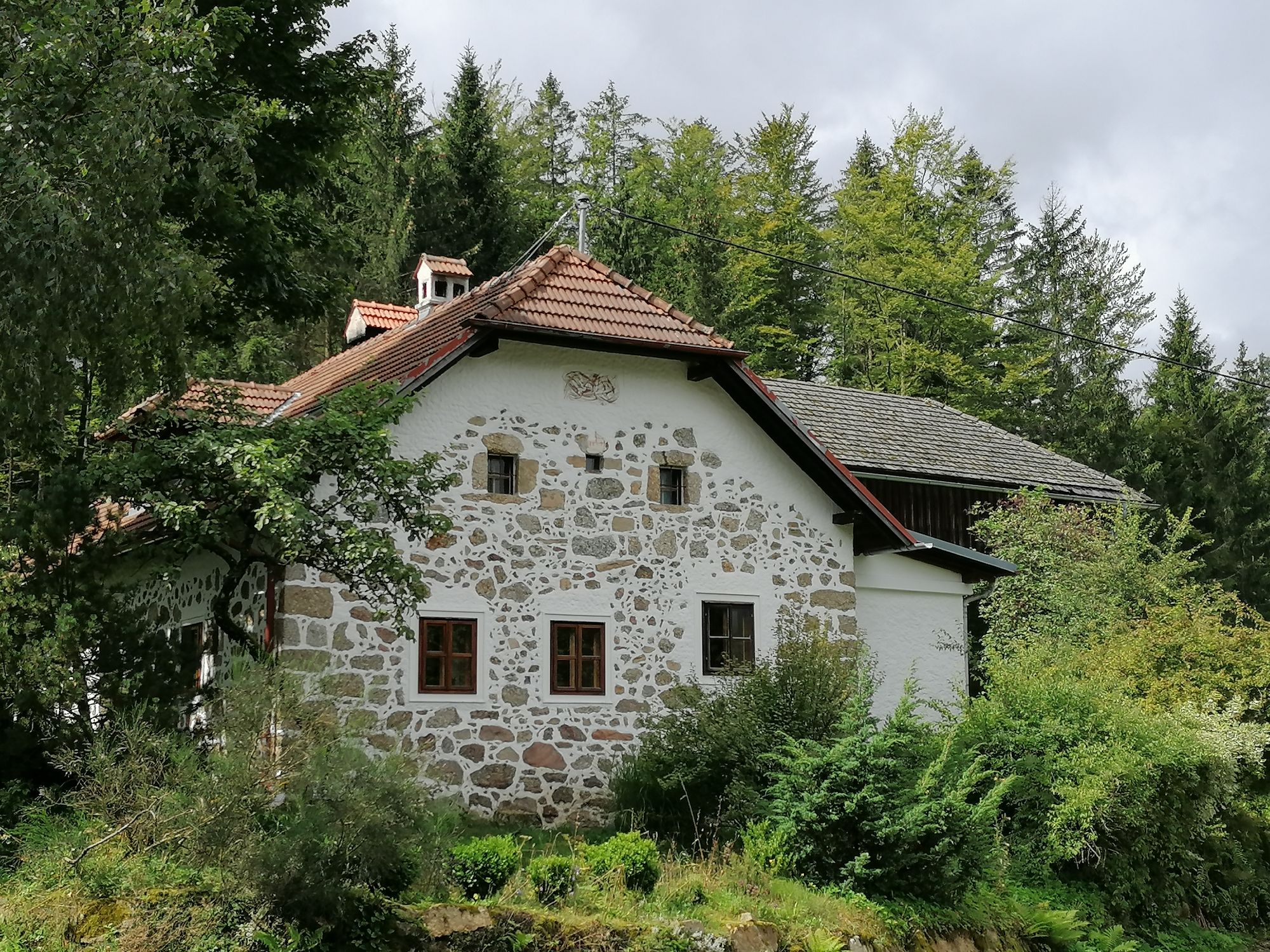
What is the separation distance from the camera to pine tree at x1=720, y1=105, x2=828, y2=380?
1372 inches

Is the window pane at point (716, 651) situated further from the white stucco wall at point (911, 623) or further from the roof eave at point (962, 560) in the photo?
the roof eave at point (962, 560)

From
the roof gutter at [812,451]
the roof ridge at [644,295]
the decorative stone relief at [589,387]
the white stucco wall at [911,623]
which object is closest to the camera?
the decorative stone relief at [589,387]

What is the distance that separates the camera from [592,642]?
15.1 m

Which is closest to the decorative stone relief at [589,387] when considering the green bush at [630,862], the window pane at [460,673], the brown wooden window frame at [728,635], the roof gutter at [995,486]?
the brown wooden window frame at [728,635]

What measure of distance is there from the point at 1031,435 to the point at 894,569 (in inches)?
839

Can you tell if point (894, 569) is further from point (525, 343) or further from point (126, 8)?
point (126, 8)

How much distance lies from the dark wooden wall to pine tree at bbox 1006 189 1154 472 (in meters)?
12.3

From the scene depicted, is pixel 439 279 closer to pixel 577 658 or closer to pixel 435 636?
pixel 577 658

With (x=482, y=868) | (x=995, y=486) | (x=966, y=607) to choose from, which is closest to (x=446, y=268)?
(x=966, y=607)

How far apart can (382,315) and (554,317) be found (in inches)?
311

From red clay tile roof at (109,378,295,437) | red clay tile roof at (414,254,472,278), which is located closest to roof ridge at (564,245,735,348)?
red clay tile roof at (109,378,295,437)

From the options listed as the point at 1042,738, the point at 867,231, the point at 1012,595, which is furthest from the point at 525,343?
the point at 867,231

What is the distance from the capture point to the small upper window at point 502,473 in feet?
48.7

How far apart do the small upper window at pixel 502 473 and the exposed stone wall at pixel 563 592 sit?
103 millimetres
